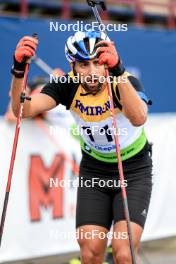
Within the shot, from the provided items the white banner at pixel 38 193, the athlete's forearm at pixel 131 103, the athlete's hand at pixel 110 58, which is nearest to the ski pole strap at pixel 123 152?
the athlete's forearm at pixel 131 103

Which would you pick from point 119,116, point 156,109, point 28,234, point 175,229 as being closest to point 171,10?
point 156,109

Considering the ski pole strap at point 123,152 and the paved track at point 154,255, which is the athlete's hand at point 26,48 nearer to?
the ski pole strap at point 123,152

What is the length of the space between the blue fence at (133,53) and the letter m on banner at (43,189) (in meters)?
3.32

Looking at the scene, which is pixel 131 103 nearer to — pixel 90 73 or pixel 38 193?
pixel 90 73

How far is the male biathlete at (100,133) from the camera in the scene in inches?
152

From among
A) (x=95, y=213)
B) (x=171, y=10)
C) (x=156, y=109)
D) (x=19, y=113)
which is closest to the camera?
(x=19, y=113)

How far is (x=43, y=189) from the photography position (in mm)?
6230

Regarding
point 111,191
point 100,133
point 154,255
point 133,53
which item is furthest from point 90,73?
point 133,53

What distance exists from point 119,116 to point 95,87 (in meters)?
0.33

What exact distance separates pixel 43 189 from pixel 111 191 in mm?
2030

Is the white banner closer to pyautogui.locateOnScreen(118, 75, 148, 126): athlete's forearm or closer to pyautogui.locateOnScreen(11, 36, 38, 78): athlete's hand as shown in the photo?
pyautogui.locateOnScreen(11, 36, 38, 78): athlete's hand

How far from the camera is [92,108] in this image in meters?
4.15

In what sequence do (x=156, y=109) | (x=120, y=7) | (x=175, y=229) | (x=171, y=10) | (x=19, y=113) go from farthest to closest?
(x=120, y=7), (x=171, y=10), (x=156, y=109), (x=175, y=229), (x=19, y=113)

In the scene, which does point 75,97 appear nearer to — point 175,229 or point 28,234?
point 28,234
